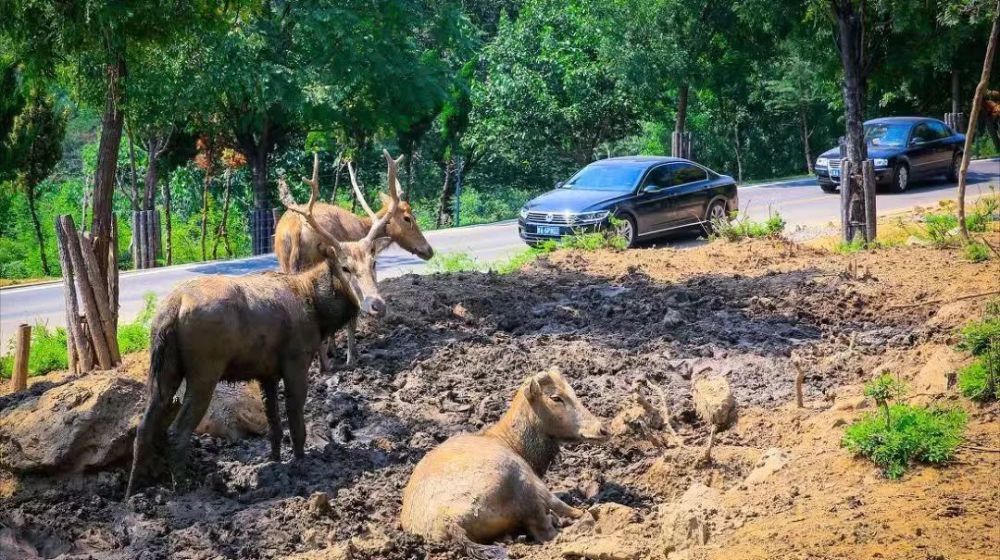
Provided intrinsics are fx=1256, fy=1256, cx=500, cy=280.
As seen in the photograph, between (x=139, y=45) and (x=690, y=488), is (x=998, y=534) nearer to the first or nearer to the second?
(x=690, y=488)

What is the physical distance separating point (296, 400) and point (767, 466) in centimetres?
375

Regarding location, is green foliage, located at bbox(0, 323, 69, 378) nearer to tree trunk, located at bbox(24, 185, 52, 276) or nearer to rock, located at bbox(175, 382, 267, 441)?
rock, located at bbox(175, 382, 267, 441)

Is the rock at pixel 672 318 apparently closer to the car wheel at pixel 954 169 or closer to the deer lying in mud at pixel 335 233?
the deer lying in mud at pixel 335 233

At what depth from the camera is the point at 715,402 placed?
35.8 feet

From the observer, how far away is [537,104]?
3706cm

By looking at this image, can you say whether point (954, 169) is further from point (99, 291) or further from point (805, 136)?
point (99, 291)

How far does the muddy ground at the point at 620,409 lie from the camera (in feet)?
26.2

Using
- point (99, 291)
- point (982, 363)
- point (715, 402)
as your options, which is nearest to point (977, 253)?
point (982, 363)

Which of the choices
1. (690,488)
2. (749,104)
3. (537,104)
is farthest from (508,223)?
(690,488)

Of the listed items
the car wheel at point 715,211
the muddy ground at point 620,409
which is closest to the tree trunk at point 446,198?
the car wheel at point 715,211

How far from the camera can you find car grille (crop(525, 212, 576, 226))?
73.0ft

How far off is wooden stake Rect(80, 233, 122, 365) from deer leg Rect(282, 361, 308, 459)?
4.39m

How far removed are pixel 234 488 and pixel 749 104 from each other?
36941mm

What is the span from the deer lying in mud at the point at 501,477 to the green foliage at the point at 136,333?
814 cm
